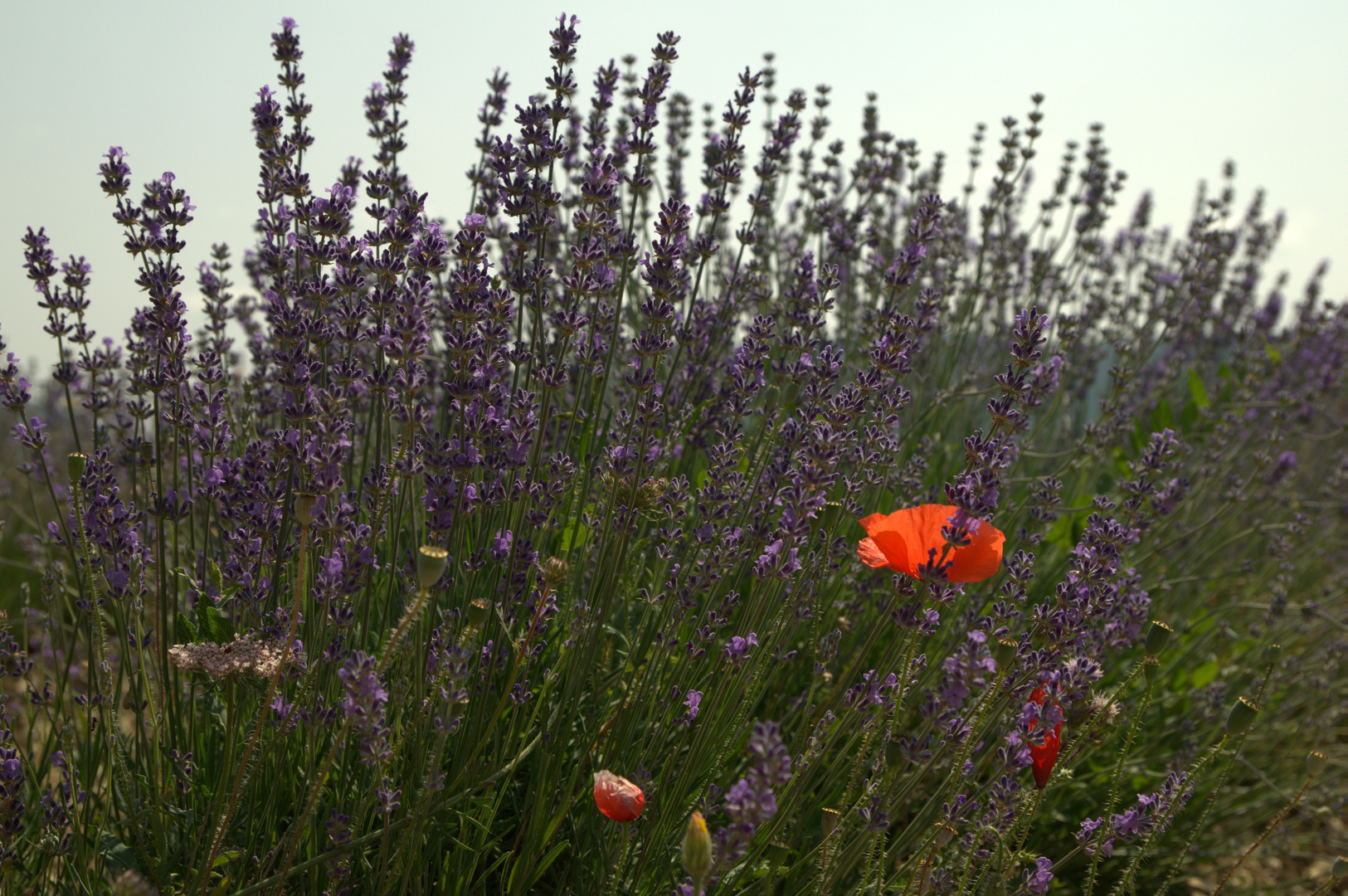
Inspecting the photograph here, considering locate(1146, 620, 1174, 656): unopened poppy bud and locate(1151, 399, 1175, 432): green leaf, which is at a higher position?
locate(1151, 399, 1175, 432): green leaf

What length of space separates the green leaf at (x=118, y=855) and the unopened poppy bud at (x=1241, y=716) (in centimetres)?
230

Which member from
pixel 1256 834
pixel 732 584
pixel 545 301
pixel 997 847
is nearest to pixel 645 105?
pixel 545 301

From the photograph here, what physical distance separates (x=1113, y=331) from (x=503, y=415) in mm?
4142

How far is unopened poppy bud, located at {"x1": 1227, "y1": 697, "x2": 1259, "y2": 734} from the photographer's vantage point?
1800mm

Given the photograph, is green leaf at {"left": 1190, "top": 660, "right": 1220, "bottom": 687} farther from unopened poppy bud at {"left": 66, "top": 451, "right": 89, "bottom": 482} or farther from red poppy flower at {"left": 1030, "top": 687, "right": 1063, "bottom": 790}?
unopened poppy bud at {"left": 66, "top": 451, "right": 89, "bottom": 482}

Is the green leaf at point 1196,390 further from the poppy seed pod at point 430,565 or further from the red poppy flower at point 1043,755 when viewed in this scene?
the poppy seed pod at point 430,565

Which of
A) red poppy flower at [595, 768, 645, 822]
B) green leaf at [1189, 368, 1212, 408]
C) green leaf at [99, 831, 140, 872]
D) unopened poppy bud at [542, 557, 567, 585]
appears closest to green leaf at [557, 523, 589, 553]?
unopened poppy bud at [542, 557, 567, 585]

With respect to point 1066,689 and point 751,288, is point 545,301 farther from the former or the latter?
point 1066,689

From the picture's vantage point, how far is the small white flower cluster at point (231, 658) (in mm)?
1561

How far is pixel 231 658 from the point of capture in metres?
1.58

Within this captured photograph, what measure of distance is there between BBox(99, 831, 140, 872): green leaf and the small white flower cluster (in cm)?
55

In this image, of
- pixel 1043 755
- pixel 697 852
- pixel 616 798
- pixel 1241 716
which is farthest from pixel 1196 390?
pixel 697 852

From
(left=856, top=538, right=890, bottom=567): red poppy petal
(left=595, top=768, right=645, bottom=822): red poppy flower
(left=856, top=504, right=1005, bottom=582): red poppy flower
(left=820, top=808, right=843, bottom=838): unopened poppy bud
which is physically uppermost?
(left=856, top=504, right=1005, bottom=582): red poppy flower

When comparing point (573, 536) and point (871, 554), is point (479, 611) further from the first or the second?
point (573, 536)
